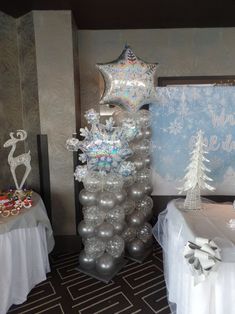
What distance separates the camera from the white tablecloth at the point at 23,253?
1.90m

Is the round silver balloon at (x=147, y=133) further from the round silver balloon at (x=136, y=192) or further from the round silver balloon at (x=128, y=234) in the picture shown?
the round silver balloon at (x=128, y=234)

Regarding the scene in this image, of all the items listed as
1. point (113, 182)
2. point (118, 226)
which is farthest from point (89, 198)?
point (118, 226)

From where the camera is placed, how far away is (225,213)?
1.74m

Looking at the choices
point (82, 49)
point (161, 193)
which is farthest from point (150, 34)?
point (161, 193)

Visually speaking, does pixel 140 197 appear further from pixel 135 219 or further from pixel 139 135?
pixel 139 135

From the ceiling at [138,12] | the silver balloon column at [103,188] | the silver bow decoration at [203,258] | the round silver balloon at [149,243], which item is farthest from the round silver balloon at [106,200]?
the ceiling at [138,12]

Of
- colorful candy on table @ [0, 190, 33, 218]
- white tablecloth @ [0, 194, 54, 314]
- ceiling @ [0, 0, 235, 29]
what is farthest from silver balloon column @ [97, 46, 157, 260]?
colorful candy on table @ [0, 190, 33, 218]

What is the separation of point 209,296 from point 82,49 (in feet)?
9.53

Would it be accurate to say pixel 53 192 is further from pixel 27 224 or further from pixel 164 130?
pixel 164 130

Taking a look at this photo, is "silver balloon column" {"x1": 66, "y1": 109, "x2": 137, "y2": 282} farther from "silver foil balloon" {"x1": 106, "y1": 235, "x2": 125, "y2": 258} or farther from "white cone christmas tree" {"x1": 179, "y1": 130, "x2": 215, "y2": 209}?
"white cone christmas tree" {"x1": 179, "y1": 130, "x2": 215, "y2": 209}

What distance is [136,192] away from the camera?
2523 mm

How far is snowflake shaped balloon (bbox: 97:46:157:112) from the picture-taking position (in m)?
2.24

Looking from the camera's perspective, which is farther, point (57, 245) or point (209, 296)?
point (57, 245)

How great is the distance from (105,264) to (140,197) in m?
0.75
